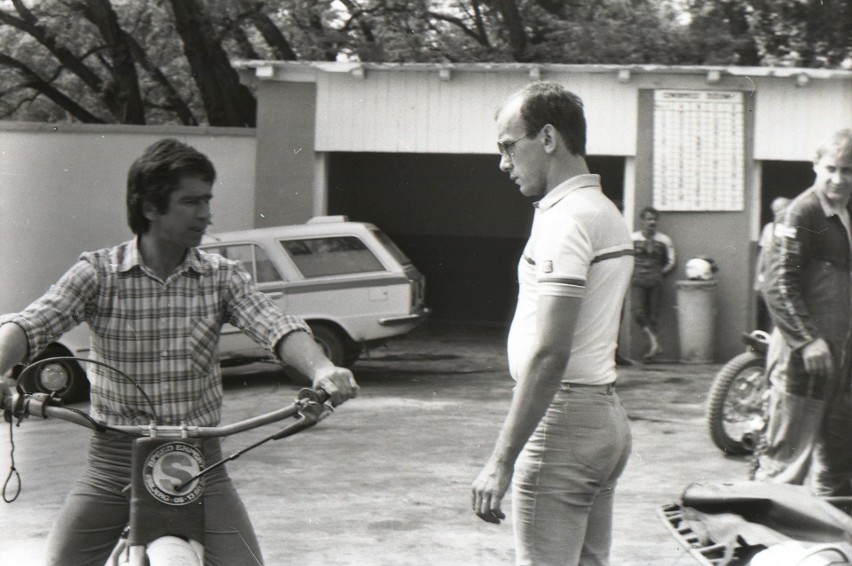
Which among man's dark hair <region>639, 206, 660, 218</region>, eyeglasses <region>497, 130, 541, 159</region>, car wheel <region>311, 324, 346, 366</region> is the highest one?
eyeglasses <region>497, 130, 541, 159</region>

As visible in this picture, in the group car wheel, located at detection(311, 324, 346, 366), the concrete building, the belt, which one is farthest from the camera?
the concrete building

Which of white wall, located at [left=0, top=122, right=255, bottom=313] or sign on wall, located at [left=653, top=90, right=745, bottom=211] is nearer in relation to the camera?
sign on wall, located at [left=653, top=90, right=745, bottom=211]

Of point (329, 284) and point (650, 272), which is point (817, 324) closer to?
point (329, 284)

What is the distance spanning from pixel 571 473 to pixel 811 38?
1611cm

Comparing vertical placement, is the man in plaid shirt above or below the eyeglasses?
below

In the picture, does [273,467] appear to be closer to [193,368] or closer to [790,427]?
[790,427]

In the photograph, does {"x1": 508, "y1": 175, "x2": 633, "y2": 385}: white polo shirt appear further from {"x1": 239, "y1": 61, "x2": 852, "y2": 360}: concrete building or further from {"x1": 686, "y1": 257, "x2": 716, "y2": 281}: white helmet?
{"x1": 239, "y1": 61, "x2": 852, "y2": 360}: concrete building

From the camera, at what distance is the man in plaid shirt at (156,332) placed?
2.92 metres

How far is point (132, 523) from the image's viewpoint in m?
2.71

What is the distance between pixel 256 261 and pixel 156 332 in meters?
8.59

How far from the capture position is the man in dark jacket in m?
5.04

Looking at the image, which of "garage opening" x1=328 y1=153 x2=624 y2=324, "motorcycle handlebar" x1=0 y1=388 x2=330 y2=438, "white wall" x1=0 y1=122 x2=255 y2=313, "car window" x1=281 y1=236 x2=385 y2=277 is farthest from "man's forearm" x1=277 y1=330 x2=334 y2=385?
"garage opening" x1=328 y1=153 x2=624 y2=324

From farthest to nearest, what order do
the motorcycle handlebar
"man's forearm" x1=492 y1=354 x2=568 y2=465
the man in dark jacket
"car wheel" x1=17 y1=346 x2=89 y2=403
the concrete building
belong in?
the concrete building < "car wheel" x1=17 y1=346 x2=89 y2=403 < the man in dark jacket < "man's forearm" x1=492 y1=354 x2=568 y2=465 < the motorcycle handlebar

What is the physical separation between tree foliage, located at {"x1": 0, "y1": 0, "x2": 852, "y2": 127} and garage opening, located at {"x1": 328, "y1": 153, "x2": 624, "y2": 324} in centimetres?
223
